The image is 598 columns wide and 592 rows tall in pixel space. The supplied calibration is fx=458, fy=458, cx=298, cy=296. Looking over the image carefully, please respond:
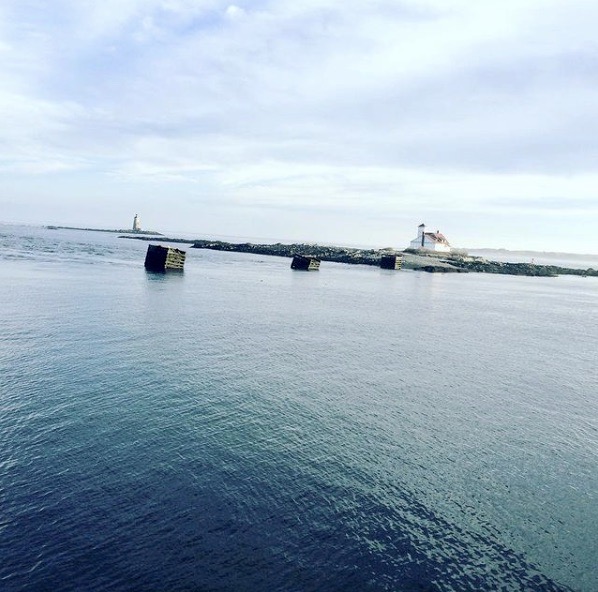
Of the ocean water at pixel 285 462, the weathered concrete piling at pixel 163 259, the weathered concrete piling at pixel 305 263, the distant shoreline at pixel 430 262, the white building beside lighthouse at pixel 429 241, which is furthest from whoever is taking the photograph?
the white building beside lighthouse at pixel 429 241

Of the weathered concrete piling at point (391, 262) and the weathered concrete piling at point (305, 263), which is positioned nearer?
the weathered concrete piling at point (305, 263)

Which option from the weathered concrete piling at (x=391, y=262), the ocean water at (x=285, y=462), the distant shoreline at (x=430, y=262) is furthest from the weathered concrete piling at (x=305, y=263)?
the ocean water at (x=285, y=462)

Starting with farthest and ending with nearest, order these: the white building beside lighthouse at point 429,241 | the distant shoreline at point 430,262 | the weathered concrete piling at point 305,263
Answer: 1. the white building beside lighthouse at point 429,241
2. the distant shoreline at point 430,262
3. the weathered concrete piling at point 305,263

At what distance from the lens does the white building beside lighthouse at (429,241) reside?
168 meters

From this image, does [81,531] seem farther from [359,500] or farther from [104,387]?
[104,387]

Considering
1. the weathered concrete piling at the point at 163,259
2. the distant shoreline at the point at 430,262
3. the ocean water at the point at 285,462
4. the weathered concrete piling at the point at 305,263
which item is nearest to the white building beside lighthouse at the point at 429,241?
the distant shoreline at the point at 430,262

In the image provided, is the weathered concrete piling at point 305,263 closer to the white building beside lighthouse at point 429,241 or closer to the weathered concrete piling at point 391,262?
the weathered concrete piling at point 391,262

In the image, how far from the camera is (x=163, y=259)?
77.6 meters

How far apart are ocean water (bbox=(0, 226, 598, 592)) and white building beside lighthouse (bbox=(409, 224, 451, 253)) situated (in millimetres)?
137655

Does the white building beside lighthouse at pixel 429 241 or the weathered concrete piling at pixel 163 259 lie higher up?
the white building beside lighthouse at pixel 429 241

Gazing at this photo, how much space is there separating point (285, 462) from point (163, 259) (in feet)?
219

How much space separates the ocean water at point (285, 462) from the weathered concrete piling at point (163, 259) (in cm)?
4212

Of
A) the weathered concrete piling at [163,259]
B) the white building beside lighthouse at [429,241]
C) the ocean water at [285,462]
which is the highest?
the white building beside lighthouse at [429,241]

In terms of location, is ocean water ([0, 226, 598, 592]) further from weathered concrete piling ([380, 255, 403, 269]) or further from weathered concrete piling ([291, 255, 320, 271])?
weathered concrete piling ([380, 255, 403, 269])
